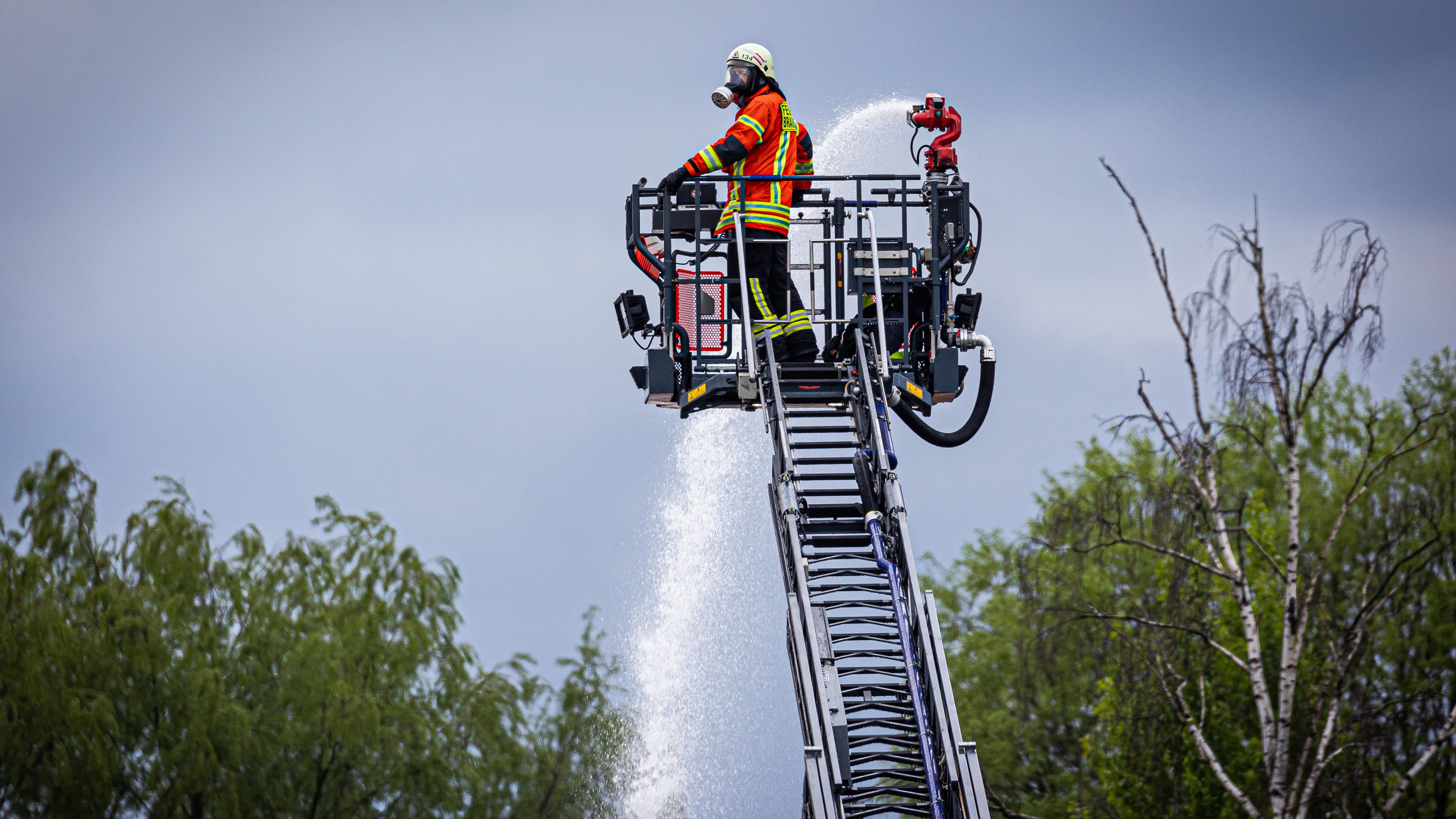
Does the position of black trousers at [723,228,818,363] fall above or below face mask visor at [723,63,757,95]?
below

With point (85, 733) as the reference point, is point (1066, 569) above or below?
above

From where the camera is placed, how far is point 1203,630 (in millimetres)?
18453

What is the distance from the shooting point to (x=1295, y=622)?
15555 millimetres

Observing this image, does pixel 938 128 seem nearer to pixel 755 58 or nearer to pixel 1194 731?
pixel 755 58

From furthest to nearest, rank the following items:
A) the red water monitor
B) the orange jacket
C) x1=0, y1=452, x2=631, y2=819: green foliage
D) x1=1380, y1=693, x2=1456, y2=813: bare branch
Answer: x1=0, y1=452, x2=631, y2=819: green foliage < x1=1380, y1=693, x2=1456, y2=813: bare branch < the red water monitor < the orange jacket

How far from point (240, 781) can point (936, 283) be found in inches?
513

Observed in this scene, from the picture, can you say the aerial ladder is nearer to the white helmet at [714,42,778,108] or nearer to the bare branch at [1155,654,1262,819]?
the white helmet at [714,42,778,108]

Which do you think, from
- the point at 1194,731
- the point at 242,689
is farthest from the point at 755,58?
the point at 242,689

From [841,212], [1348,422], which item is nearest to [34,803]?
[841,212]

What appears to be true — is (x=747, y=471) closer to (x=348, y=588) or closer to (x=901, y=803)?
(x=901, y=803)

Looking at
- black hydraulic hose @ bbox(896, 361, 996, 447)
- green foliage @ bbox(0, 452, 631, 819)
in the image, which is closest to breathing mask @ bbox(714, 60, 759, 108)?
black hydraulic hose @ bbox(896, 361, 996, 447)

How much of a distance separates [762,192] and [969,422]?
234 cm

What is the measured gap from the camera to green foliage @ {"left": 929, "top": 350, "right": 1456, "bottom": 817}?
55.7 feet

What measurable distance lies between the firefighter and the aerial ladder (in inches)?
7.3
